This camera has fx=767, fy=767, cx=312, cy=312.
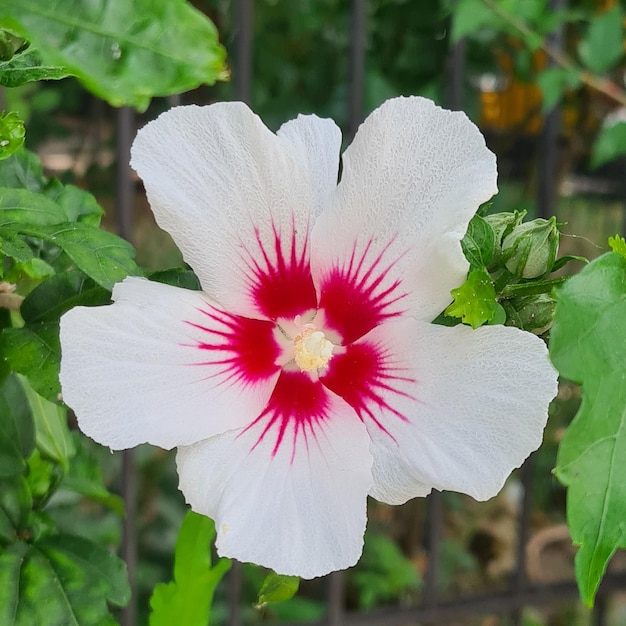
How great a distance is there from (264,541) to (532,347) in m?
0.14

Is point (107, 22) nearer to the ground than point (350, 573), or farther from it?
farther from it

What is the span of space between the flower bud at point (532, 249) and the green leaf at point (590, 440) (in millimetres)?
23

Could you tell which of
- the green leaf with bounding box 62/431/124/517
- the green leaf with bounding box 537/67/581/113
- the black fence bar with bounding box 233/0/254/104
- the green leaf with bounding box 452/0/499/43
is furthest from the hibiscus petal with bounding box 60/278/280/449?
the green leaf with bounding box 537/67/581/113

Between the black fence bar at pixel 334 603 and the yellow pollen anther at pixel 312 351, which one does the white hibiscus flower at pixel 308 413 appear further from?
the black fence bar at pixel 334 603

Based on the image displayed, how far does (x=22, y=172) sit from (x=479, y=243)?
0.97ft

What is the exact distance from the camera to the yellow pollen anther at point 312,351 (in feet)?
1.26

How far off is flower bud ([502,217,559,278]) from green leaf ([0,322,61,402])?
0.23 m

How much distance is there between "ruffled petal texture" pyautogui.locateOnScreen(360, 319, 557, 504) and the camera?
33cm

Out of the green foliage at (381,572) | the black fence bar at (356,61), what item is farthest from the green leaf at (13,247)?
the green foliage at (381,572)

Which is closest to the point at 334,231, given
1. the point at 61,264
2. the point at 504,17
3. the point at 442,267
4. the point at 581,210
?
the point at 442,267

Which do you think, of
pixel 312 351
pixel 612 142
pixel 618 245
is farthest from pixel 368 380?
pixel 612 142

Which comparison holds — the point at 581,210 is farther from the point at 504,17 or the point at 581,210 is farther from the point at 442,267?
the point at 442,267

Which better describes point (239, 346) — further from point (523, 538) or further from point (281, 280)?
point (523, 538)

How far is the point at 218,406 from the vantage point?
0.35m
